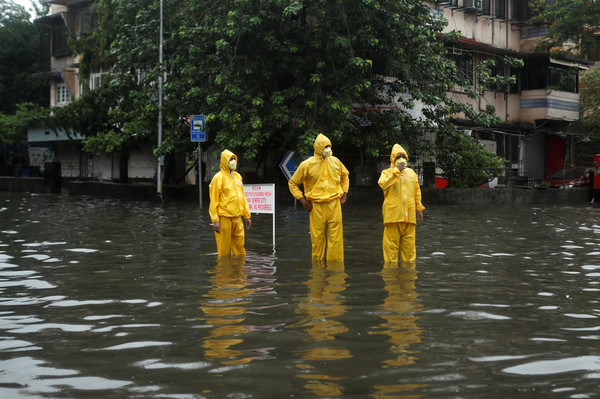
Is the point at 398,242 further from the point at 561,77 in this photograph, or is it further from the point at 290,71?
the point at 561,77

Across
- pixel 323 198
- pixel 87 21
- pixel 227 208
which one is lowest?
pixel 227 208

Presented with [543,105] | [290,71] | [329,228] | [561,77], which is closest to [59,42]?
[290,71]

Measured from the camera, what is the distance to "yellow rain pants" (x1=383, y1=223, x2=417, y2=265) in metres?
10.4

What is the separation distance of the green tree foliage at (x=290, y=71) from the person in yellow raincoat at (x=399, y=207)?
1162 cm

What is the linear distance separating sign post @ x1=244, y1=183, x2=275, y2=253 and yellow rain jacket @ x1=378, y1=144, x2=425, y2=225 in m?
3.55

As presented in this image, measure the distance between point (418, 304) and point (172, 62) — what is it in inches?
759

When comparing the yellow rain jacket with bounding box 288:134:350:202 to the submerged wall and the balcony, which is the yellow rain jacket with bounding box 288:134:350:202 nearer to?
the submerged wall

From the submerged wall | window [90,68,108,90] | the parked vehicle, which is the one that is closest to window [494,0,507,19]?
the parked vehicle

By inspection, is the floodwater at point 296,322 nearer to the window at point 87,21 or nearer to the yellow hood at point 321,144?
the yellow hood at point 321,144

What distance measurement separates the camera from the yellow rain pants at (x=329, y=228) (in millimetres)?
10594

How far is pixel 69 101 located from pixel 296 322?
4267 centimetres

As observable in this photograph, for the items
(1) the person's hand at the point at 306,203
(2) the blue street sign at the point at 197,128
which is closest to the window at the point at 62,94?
(2) the blue street sign at the point at 197,128

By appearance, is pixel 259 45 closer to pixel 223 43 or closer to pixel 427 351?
pixel 223 43

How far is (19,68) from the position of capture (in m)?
51.3
